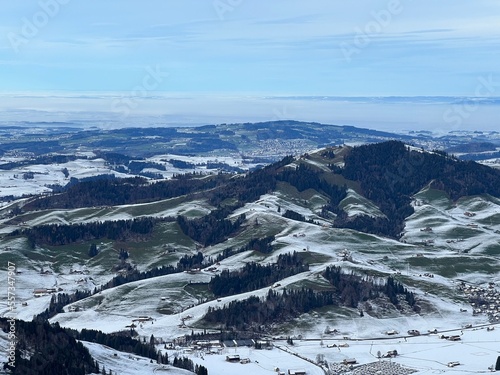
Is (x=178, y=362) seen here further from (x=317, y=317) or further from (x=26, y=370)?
(x=317, y=317)

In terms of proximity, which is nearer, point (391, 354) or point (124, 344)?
point (124, 344)

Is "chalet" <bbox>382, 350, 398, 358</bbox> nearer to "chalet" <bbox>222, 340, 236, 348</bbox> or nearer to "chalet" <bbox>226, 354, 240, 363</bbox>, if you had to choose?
"chalet" <bbox>226, 354, 240, 363</bbox>

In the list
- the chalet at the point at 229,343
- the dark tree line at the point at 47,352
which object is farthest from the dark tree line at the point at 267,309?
the dark tree line at the point at 47,352

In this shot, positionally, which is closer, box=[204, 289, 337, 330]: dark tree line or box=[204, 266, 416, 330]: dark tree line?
box=[204, 289, 337, 330]: dark tree line

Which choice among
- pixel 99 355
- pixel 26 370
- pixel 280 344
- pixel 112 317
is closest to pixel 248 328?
pixel 280 344

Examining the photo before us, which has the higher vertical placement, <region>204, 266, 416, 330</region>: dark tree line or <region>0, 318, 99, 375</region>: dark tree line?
<region>0, 318, 99, 375</region>: dark tree line

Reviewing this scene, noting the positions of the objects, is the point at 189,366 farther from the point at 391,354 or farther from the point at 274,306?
the point at 274,306

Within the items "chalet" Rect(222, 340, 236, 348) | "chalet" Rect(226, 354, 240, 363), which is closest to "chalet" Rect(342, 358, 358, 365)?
"chalet" Rect(226, 354, 240, 363)

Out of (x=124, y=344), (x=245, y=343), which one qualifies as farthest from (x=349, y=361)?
(x=124, y=344)

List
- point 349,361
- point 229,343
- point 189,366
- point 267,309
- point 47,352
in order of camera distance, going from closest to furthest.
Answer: point 47,352 < point 189,366 < point 349,361 < point 229,343 < point 267,309

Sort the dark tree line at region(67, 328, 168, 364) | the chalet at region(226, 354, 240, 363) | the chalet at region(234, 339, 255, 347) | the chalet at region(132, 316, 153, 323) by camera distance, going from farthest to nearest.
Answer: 1. the chalet at region(132, 316, 153, 323)
2. the chalet at region(234, 339, 255, 347)
3. the chalet at region(226, 354, 240, 363)
4. the dark tree line at region(67, 328, 168, 364)
